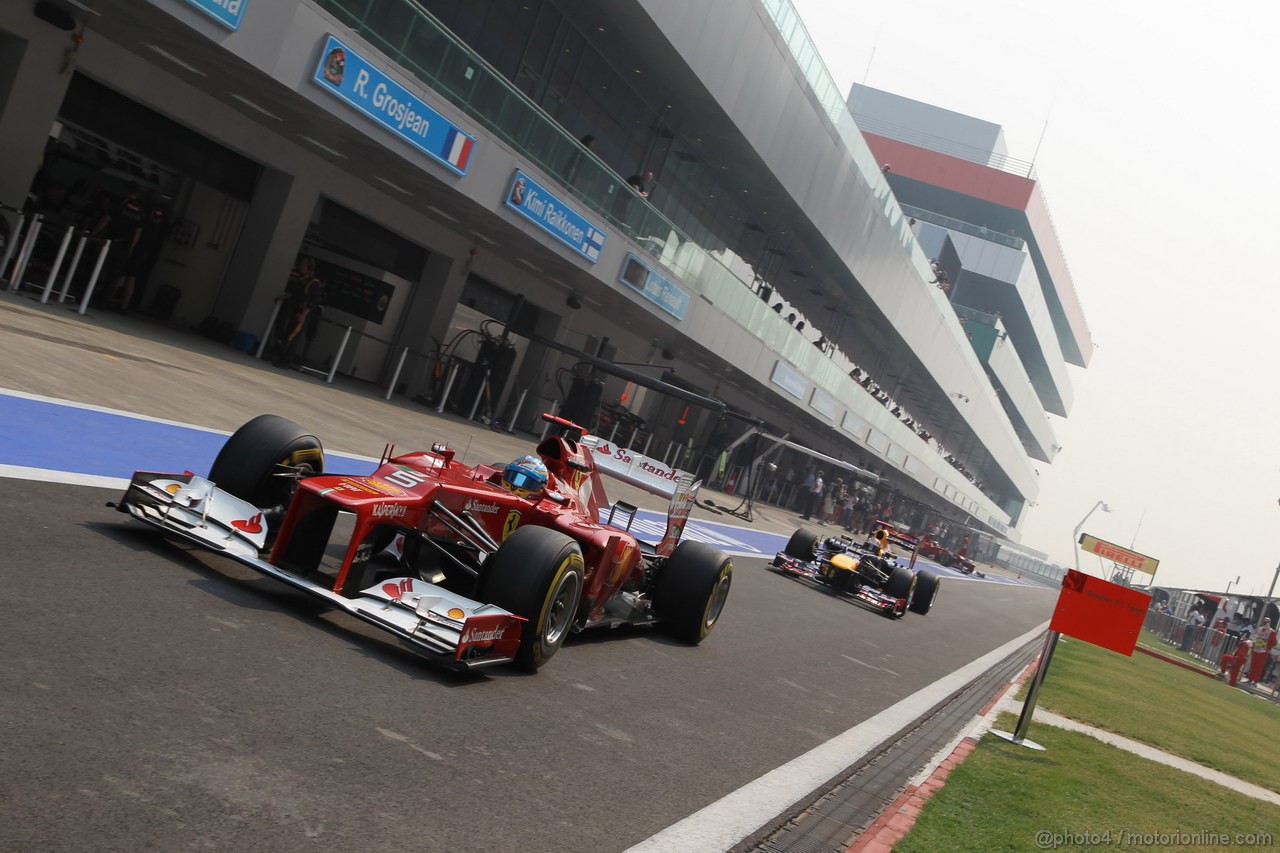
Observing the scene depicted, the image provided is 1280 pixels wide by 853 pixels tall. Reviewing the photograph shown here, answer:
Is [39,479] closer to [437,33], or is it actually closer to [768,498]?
[437,33]

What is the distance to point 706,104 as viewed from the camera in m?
28.8

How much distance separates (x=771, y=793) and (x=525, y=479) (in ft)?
8.72

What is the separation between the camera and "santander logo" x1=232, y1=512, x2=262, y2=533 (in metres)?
6.42

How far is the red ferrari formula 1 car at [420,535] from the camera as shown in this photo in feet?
20.2

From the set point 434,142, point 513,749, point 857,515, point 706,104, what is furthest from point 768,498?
point 513,749

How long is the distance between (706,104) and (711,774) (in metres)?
24.7

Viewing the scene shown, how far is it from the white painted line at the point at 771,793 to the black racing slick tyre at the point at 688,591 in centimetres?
150

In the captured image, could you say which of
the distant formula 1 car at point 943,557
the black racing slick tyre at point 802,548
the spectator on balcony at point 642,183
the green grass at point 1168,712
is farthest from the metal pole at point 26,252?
the distant formula 1 car at point 943,557

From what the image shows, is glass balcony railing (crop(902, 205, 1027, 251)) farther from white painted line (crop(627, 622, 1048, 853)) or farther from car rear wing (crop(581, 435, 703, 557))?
white painted line (crop(627, 622, 1048, 853))

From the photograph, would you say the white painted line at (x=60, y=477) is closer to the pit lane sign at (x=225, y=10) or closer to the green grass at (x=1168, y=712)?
the green grass at (x=1168, y=712)

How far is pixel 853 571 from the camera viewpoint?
1822 cm

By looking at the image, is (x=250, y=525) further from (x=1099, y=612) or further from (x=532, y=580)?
(x=1099, y=612)

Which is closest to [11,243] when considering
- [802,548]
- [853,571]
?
[802,548]

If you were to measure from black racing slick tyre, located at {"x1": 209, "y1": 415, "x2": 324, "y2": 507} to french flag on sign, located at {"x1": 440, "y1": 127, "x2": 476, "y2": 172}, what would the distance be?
460 inches
